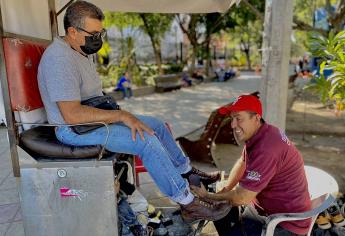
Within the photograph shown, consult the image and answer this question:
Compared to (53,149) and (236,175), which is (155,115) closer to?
(236,175)

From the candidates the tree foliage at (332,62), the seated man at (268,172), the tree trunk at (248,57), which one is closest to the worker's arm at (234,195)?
the seated man at (268,172)

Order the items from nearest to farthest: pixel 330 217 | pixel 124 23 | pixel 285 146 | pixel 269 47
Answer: pixel 285 146
pixel 330 217
pixel 269 47
pixel 124 23

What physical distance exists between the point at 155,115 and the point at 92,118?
6647mm

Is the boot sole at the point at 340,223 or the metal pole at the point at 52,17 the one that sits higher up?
the metal pole at the point at 52,17

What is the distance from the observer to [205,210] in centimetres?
227

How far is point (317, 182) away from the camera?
2.65 metres

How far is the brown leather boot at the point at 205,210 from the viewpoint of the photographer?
7.45 ft

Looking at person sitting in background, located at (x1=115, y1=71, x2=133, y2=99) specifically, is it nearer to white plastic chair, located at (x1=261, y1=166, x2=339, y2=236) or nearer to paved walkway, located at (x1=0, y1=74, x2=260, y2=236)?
paved walkway, located at (x1=0, y1=74, x2=260, y2=236)

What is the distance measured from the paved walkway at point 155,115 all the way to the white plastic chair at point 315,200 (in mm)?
1659

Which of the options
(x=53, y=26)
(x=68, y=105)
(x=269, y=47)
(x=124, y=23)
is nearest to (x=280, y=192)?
(x=68, y=105)

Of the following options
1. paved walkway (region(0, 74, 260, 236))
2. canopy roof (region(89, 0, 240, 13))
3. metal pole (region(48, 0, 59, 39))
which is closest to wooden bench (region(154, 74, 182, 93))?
paved walkway (region(0, 74, 260, 236))

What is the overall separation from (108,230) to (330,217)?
6.59ft

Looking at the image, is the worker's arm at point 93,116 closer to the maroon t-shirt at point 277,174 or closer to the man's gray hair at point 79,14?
the man's gray hair at point 79,14

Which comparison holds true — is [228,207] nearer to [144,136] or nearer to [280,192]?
[280,192]
